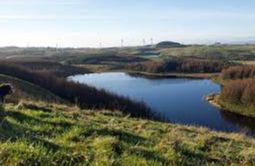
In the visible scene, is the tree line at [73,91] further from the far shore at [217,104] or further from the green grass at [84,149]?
the green grass at [84,149]

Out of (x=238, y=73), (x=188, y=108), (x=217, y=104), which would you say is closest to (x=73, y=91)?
(x=188, y=108)

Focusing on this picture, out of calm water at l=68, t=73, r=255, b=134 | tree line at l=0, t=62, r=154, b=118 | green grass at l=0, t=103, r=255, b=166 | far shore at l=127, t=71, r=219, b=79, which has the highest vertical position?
green grass at l=0, t=103, r=255, b=166

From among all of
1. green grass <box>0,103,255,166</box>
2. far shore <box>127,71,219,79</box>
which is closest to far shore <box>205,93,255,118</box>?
far shore <box>127,71,219,79</box>

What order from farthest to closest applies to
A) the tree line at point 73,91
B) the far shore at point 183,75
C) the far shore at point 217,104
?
the far shore at point 183,75, the far shore at point 217,104, the tree line at point 73,91

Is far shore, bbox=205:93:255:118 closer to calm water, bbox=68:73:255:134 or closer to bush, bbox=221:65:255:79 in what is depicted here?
calm water, bbox=68:73:255:134

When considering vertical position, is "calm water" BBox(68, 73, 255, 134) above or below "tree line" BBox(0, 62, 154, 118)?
below

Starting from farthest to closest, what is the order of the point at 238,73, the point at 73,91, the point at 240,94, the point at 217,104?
the point at 238,73, the point at 240,94, the point at 217,104, the point at 73,91

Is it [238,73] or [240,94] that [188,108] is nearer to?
[240,94]

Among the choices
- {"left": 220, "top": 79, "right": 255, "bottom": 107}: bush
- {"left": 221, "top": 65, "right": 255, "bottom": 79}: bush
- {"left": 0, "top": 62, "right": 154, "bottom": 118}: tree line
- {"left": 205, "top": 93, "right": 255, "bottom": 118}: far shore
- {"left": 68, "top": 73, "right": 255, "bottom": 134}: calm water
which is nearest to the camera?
{"left": 68, "top": 73, "right": 255, "bottom": 134}: calm water

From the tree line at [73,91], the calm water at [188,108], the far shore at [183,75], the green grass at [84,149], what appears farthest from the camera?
the far shore at [183,75]

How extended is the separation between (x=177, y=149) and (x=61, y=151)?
3.21 meters

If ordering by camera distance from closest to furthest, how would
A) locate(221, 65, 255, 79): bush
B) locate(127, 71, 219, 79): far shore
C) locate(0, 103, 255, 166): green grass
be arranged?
locate(0, 103, 255, 166): green grass < locate(221, 65, 255, 79): bush < locate(127, 71, 219, 79): far shore

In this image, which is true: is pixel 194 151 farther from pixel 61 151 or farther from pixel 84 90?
pixel 84 90

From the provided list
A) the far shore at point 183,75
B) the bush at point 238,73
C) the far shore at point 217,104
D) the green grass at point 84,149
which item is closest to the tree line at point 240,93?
the far shore at point 217,104
